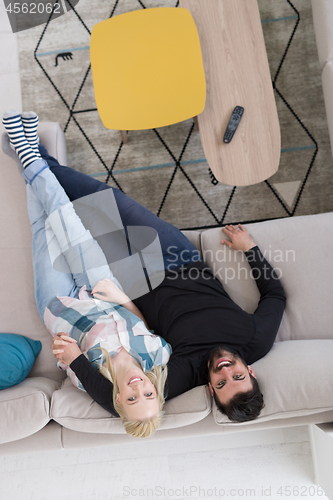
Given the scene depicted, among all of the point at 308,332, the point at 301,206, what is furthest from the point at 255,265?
the point at 301,206

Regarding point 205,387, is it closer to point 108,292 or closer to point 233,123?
point 108,292

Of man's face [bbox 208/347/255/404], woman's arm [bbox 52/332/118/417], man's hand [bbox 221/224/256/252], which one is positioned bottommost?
man's face [bbox 208/347/255/404]

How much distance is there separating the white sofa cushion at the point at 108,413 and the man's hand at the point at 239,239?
663 millimetres

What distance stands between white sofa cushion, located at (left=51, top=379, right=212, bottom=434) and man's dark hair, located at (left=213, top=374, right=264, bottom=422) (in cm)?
9

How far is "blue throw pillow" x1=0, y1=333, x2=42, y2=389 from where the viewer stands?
152cm

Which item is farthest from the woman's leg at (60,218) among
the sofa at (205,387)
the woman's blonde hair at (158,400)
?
the woman's blonde hair at (158,400)

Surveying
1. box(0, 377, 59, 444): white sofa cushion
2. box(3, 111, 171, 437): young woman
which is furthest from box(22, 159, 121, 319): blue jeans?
box(0, 377, 59, 444): white sofa cushion

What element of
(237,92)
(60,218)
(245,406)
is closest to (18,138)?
(60,218)

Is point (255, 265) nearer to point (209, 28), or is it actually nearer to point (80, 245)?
point (80, 245)

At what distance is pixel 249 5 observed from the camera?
177 centimetres

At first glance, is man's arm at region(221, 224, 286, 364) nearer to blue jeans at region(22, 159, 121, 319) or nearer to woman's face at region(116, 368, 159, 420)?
woman's face at region(116, 368, 159, 420)

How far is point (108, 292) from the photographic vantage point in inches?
65.4

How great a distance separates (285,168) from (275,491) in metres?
1.83

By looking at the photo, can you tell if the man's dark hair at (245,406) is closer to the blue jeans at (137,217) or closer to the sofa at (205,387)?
the sofa at (205,387)
